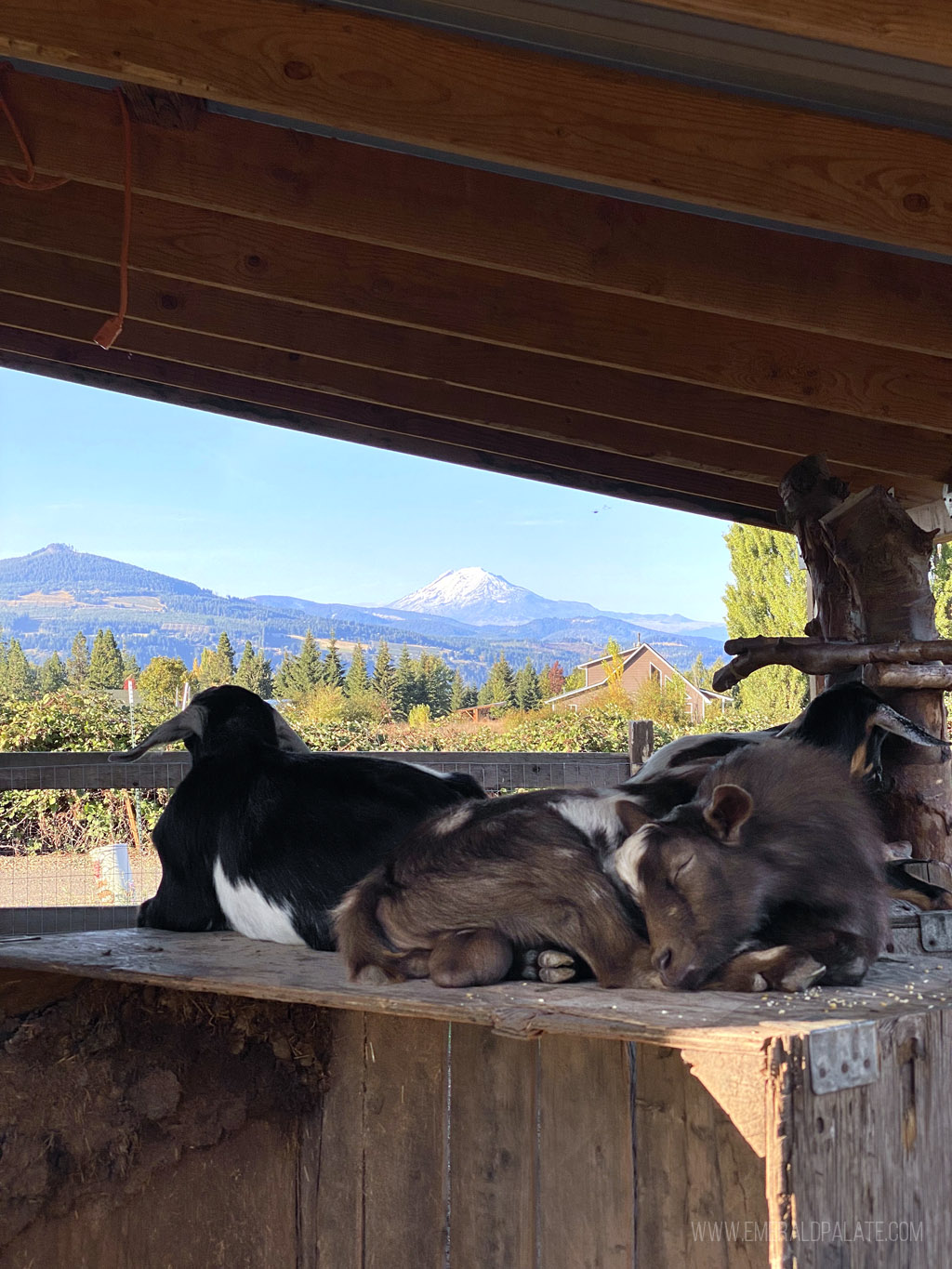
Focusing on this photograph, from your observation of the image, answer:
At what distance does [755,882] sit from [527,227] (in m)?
1.72

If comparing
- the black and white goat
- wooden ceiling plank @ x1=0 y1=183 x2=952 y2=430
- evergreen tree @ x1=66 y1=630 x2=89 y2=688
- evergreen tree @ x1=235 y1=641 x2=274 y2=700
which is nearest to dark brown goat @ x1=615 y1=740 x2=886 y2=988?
the black and white goat

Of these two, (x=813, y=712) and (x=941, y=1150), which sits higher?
(x=813, y=712)

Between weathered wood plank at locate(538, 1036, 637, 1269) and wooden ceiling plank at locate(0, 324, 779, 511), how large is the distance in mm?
2830

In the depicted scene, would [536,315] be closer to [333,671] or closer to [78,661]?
[333,671]

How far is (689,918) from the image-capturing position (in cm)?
201

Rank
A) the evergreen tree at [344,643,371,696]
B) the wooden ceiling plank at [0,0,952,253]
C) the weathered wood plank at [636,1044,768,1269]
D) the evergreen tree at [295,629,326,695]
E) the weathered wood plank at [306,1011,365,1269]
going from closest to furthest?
the weathered wood plank at [636,1044,768,1269]
the wooden ceiling plank at [0,0,952,253]
the weathered wood plank at [306,1011,365,1269]
the evergreen tree at [295,629,326,695]
the evergreen tree at [344,643,371,696]

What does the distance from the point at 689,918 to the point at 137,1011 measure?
4.41 ft

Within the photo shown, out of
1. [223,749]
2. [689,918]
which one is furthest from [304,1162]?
[689,918]

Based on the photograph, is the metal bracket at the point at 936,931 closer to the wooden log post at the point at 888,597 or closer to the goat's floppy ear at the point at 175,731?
the wooden log post at the point at 888,597

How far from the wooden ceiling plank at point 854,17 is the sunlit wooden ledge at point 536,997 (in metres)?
1.49

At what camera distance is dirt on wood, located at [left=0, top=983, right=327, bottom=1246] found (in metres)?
2.42

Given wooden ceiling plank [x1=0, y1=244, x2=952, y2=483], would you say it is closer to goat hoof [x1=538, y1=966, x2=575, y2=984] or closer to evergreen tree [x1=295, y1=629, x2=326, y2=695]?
goat hoof [x1=538, y1=966, x2=575, y2=984]

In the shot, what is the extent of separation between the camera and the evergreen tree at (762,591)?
60.4ft

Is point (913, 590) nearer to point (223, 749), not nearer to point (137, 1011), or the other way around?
point (223, 749)
